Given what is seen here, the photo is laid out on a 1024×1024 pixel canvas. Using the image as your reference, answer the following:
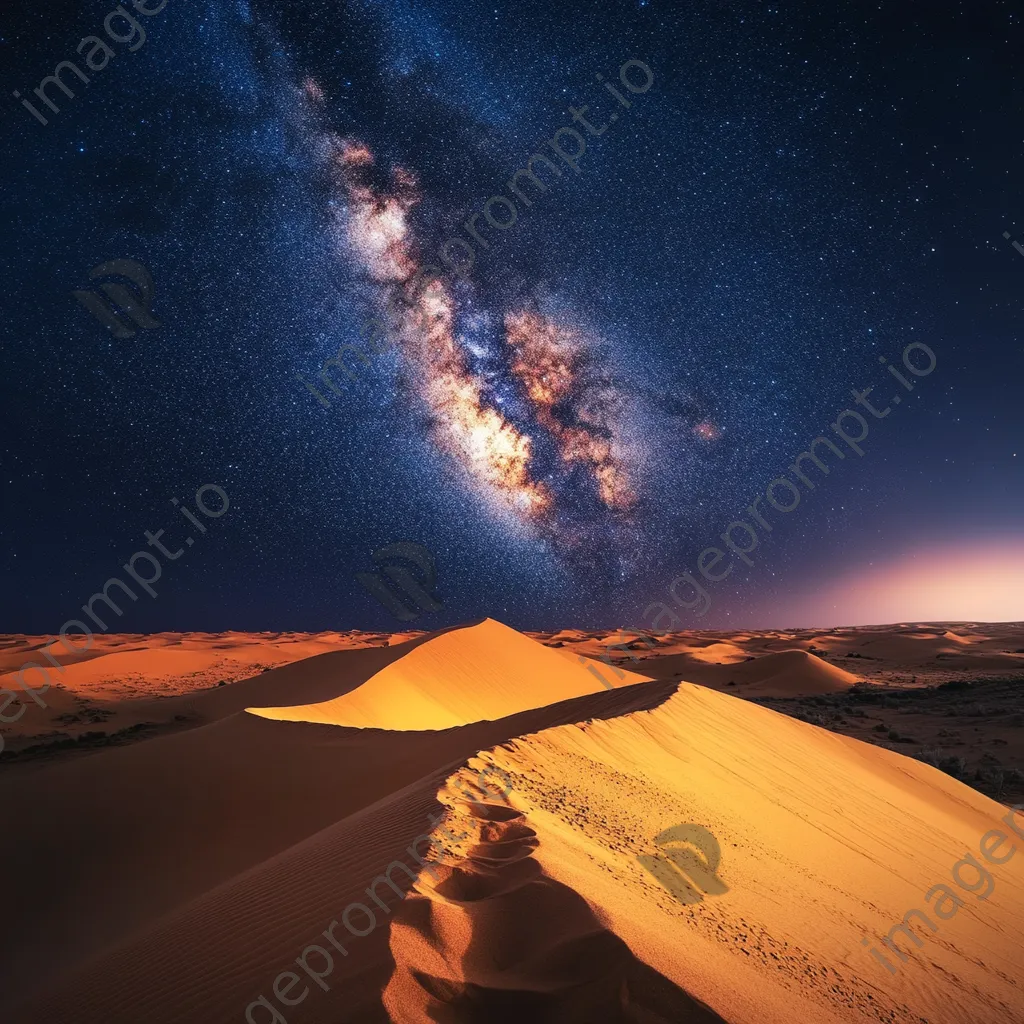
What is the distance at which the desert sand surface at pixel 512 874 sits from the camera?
8.71 ft

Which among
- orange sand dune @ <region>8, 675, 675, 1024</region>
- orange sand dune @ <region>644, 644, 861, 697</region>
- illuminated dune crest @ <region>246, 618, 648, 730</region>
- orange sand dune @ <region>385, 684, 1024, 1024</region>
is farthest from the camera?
orange sand dune @ <region>644, 644, 861, 697</region>

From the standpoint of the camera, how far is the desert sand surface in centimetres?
266

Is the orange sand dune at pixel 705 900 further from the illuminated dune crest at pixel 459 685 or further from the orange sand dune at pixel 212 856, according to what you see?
the illuminated dune crest at pixel 459 685

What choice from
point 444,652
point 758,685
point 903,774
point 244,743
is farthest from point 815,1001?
point 758,685

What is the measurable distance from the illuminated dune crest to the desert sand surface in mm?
301

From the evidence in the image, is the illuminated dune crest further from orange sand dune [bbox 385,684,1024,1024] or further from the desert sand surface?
orange sand dune [bbox 385,684,1024,1024]

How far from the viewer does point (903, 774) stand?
31.2 ft

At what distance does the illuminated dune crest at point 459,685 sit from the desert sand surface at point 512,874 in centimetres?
30

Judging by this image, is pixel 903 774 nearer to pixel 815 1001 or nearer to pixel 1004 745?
pixel 1004 745

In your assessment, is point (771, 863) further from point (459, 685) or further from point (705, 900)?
point (459, 685)

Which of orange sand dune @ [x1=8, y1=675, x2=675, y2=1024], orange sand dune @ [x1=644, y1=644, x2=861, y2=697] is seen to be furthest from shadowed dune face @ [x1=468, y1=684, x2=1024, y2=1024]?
orange sand dune @ [x1=644, y1=644, x2=861, y2=697]

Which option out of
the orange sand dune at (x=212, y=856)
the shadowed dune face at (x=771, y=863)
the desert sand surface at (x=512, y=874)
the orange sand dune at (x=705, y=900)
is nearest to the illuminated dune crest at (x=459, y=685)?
the desert sand surface at (x=512, y=874)

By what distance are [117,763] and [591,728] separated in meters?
7.04

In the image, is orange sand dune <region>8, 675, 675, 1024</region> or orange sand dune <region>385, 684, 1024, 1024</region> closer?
orange sand dune <region>385, 684, 1024, 1024</region>
